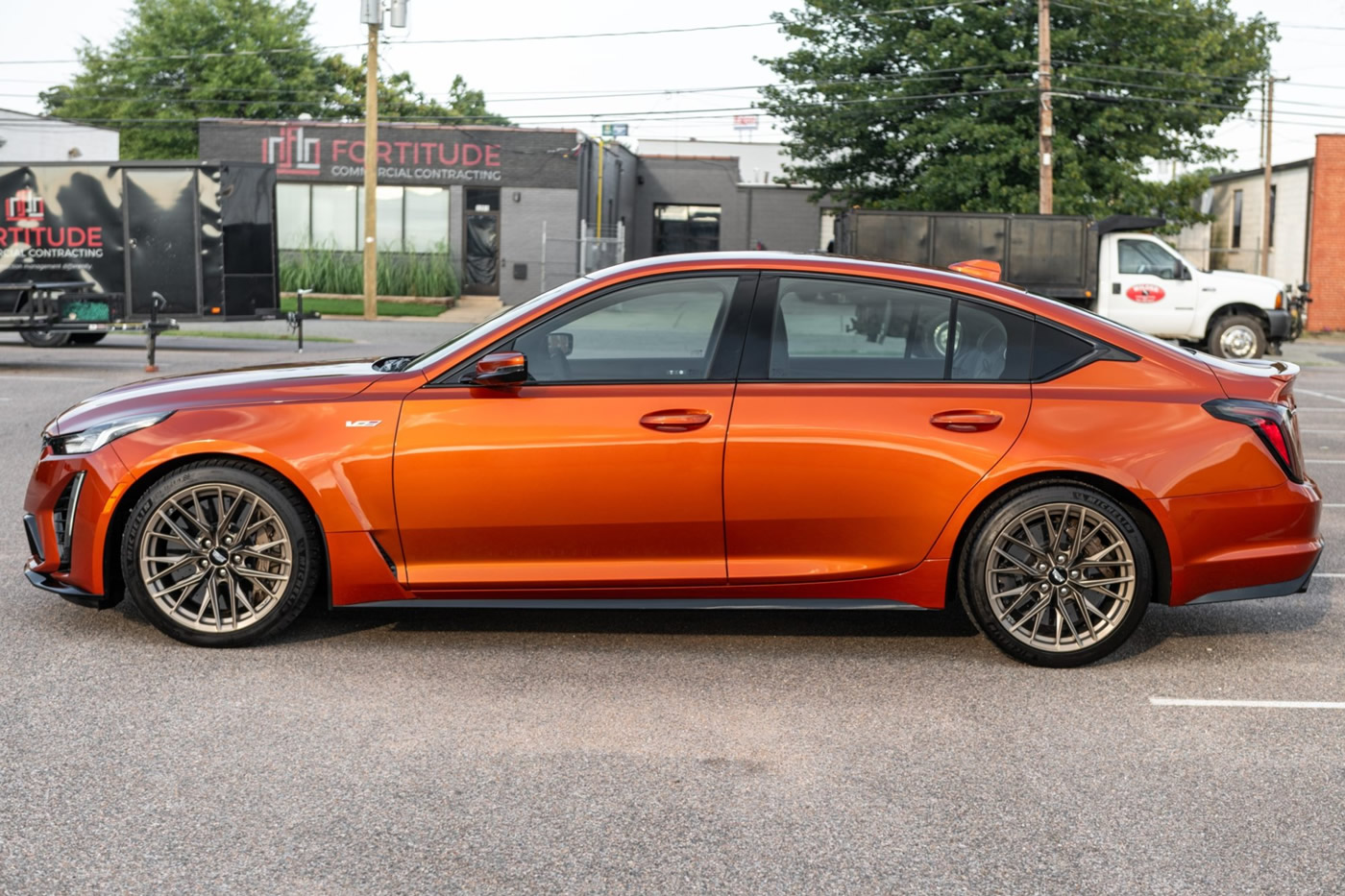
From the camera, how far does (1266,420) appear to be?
5719 millimetres

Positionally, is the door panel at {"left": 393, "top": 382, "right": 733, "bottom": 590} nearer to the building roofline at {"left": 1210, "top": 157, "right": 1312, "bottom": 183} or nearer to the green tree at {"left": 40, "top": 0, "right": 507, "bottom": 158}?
the building roofline at {"left": 1210, "top": 157, "right": 1312, "bottom": 183}

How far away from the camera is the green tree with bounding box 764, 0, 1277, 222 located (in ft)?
114

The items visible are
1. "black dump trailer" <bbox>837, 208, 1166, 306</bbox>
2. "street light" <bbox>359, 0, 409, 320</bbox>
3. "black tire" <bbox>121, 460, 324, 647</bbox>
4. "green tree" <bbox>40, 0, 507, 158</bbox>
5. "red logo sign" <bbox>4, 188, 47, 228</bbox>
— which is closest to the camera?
"black tire" <bbox>121, 460, 324, 647</bbox>

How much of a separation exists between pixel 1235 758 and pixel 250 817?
10.2ft

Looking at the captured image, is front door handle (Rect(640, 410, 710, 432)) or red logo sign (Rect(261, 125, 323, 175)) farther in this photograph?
red logo sign (Rect(261, 125, 323, 175))

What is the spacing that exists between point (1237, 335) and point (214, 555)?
21.3 m

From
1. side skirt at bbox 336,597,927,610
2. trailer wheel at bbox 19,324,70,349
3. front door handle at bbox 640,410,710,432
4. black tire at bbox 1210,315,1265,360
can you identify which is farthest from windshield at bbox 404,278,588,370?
black tire at bbox 1210,315,1265,360

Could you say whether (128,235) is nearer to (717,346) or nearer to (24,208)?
(24,208)

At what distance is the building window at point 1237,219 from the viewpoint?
4734cm

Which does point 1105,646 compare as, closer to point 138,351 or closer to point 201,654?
point 201,654

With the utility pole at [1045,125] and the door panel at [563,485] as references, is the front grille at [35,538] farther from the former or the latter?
the utility pole at [1045,125]

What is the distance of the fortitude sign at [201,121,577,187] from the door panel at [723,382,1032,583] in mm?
39805

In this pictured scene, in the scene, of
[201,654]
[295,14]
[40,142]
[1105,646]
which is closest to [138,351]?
[201,654]

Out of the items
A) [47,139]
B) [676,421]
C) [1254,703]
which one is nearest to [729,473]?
[676,421]
